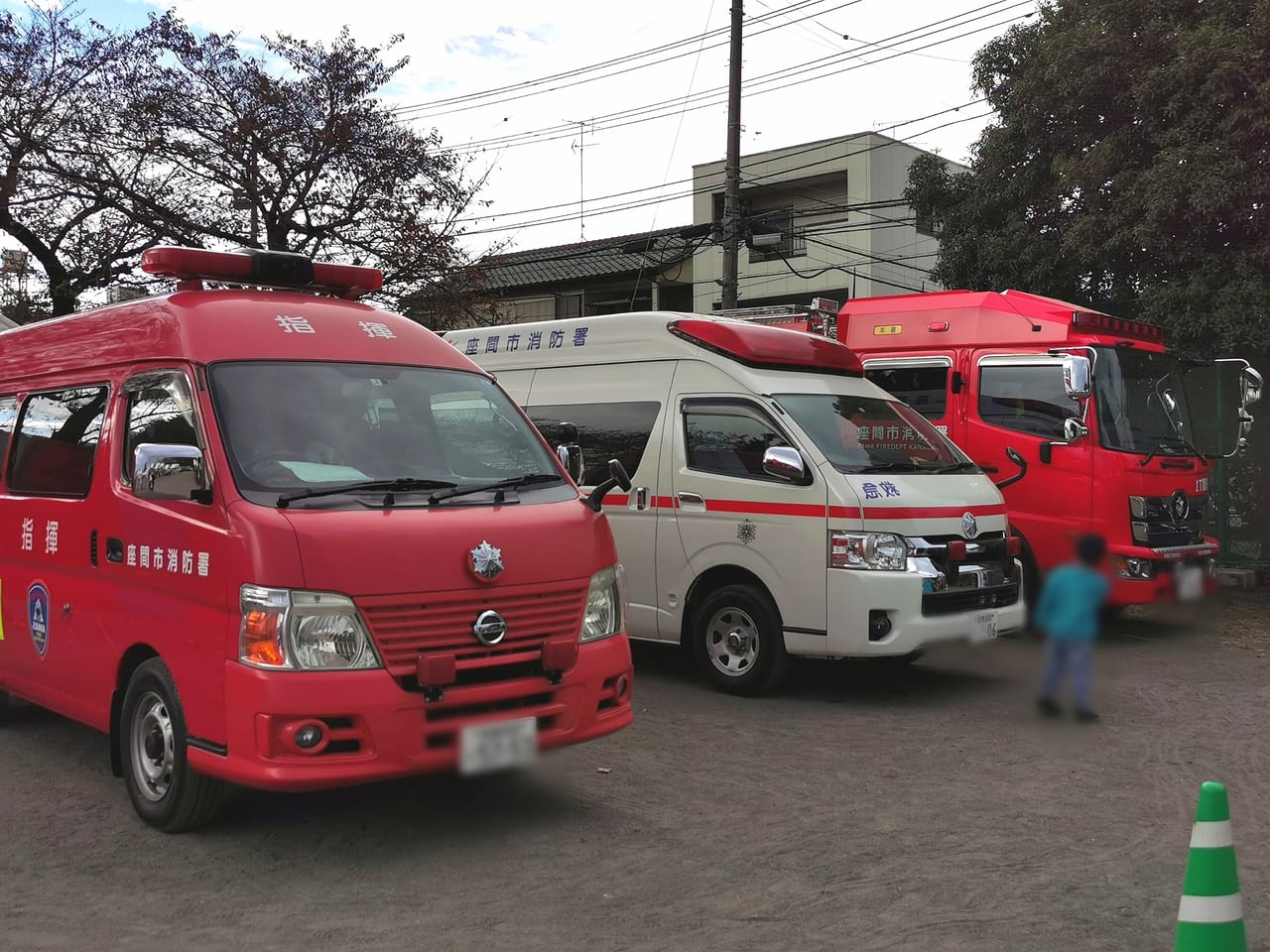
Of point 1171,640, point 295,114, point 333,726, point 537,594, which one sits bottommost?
point 333,726

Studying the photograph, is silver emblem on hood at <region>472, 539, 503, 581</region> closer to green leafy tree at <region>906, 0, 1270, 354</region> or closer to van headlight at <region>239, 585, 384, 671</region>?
van headlight at <region>239, 585, 384, 671</region>

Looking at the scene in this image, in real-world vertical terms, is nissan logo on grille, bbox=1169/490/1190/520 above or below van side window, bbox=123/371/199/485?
below

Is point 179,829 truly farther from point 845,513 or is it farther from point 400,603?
point 845,513

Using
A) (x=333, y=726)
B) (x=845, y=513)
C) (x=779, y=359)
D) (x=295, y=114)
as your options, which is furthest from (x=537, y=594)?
(x=295, y=114)

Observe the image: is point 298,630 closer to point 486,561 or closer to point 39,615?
point 486,561

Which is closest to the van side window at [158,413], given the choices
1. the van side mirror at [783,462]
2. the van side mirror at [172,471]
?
the van side mirror at [172,471]

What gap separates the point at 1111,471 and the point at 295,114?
16.3m

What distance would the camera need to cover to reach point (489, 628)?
13.9 ft

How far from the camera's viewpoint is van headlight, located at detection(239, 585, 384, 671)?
3980 millimetres

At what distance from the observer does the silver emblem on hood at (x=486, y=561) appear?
4.23 m

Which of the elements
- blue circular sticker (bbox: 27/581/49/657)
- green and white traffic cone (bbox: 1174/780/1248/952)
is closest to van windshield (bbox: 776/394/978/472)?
green and white traffic cone (bbox: 1174/780/1248/952)

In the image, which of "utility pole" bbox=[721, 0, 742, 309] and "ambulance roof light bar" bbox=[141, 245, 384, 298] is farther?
→ "utility pole" bbox=[721, 0, 742, 309]

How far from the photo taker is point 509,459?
509 centimetres

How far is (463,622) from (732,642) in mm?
3479
